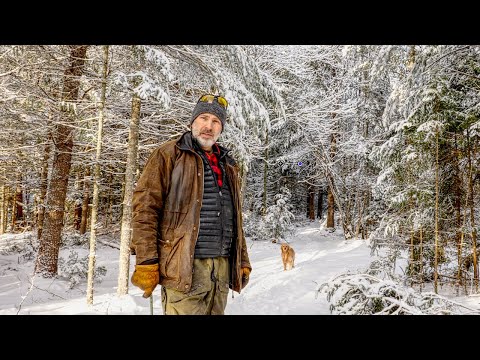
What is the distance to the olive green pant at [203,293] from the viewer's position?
8.04 ft

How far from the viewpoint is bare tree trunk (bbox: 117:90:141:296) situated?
7027 mm

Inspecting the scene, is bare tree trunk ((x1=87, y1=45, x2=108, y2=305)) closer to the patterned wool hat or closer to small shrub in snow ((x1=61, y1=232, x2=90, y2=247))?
the patterned wool hat

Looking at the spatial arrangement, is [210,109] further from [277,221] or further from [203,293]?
[277,221]

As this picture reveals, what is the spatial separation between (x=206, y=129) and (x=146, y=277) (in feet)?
4.63

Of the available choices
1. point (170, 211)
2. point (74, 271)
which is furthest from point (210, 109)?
point (74, 271)

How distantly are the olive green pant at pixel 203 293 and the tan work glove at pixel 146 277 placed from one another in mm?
210

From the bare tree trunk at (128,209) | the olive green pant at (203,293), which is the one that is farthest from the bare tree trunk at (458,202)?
the bare tree trunk at (128,209)

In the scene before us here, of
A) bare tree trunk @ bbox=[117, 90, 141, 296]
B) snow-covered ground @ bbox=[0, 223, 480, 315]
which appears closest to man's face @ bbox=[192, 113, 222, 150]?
snow-covered ground @ bbox=[0, 223, 480, 315]

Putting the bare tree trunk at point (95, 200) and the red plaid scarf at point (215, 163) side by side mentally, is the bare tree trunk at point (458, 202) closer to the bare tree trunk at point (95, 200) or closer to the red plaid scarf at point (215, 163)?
the red plaid scarf at point (215, 163)

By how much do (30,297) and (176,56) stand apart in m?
7.00

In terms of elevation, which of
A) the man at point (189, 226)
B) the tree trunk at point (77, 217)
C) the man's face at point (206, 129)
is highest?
the man's face at point (206, 129)

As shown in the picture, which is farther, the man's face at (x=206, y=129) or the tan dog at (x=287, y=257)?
the tan dog at (x=287, y=257)
